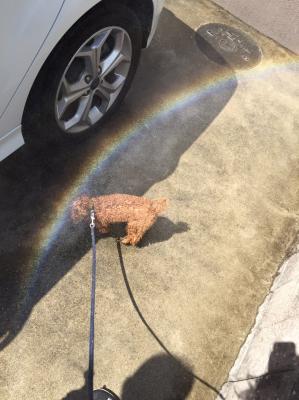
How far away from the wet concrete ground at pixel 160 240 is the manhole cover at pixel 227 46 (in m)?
0.23

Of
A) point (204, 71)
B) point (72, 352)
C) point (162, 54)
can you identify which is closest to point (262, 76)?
point (204, 71)

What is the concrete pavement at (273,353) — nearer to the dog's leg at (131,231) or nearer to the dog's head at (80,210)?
the dog's leg at (131,231)

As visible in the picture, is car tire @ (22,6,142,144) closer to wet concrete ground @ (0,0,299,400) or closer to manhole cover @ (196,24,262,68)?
wet concrete ground @ (0,0,299,400)

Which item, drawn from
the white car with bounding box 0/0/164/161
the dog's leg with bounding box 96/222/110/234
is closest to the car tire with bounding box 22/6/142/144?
the white car with bounding box 0/0/164/161

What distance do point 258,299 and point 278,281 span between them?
209 millimetres

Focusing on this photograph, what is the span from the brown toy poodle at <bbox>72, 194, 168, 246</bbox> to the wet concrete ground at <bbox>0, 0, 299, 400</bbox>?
0.34 feet

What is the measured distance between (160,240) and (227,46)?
2.72 meters

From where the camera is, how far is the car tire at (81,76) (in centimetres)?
294

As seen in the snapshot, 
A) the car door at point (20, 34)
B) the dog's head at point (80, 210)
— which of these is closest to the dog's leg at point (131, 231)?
the dog's head at point (80, 210)

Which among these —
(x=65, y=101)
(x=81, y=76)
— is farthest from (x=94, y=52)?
(x=65, y=101)

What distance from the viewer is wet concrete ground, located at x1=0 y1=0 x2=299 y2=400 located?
114 inches

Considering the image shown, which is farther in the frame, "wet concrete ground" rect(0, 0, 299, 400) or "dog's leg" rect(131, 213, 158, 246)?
"dog's leg" rect(131, 213, 158, 246)

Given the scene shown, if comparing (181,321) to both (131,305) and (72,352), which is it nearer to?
(131,305)

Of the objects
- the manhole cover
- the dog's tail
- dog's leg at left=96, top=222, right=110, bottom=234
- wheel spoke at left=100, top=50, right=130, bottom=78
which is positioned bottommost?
dog's leg at left=96, top=222, right=110, bottom=234
